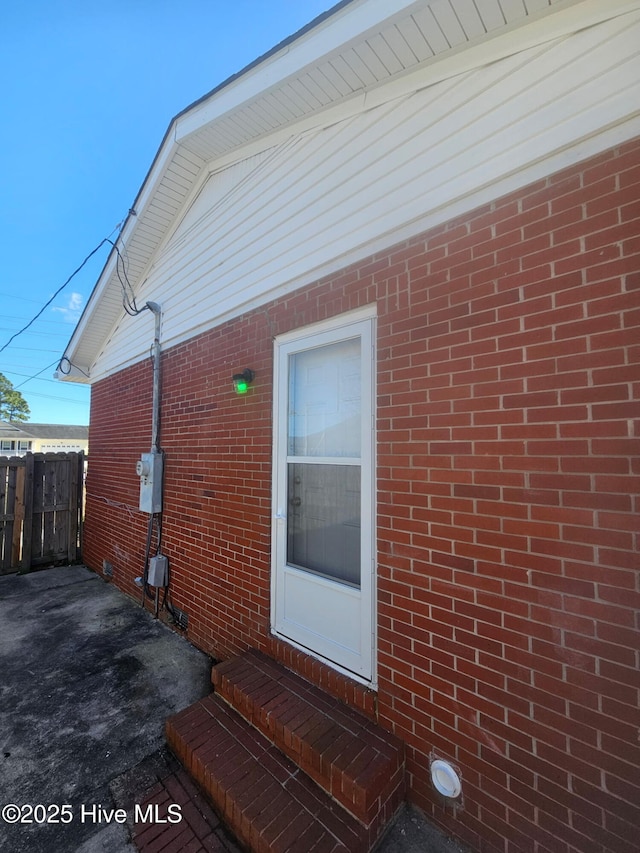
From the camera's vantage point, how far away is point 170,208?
4.25 metres

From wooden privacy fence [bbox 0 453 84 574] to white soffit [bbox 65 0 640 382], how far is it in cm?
530

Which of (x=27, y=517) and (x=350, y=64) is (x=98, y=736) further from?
(x=27, y=517)

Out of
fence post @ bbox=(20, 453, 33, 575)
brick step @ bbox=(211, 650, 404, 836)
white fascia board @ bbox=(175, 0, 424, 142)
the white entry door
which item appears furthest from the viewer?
fence post @ bbox=(20, 453, 33, 575)

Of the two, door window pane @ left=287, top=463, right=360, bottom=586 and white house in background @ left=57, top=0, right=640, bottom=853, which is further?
door window pane @ left=287, top=463, right=360, bottom=586

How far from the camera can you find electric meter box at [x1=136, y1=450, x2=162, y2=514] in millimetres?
4180

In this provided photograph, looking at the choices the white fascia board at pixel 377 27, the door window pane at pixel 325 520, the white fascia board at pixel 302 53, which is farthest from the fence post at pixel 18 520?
the white fascia board at pixel 377 27

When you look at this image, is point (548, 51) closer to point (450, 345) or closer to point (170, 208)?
point (450, 345)

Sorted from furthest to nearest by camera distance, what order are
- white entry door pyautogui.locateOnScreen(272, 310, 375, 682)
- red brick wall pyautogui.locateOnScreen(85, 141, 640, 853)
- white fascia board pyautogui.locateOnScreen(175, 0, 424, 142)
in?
white entry door pyautogui.locateOnScreen(272, 310, 375, 682)
white fascia board pyautogui.locateOnScreen(175, 0, 424, 142)
red brick wall pyautogui.locateOnScreen(85, 141, 640, 853)

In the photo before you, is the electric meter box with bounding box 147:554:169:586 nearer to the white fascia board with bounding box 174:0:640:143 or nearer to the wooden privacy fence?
the wooden privacy fence

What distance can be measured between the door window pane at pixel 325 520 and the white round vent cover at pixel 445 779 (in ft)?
3.02

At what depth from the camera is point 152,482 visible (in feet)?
13.7

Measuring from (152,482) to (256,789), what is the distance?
3164mm

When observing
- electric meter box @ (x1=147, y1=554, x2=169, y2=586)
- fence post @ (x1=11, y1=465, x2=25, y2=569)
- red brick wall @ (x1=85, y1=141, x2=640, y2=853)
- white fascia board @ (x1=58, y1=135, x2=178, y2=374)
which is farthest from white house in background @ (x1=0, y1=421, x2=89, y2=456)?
red brick wall @ (x1=85, y1=141, x2=640, y2=853)

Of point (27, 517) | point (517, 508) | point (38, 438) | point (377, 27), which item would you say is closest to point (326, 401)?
point (517, 508)
